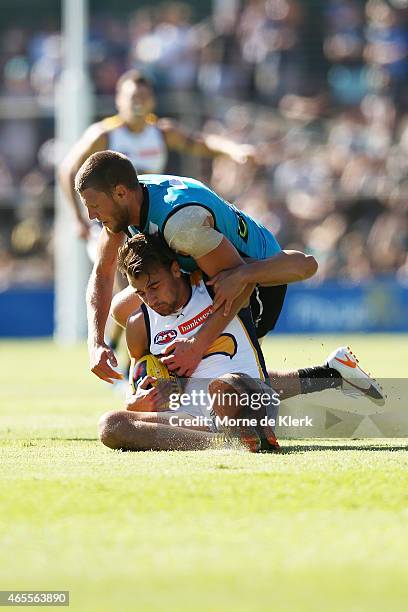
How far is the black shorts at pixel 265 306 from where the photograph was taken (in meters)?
7.23

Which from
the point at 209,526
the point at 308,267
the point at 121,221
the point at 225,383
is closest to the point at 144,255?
the point at 121,221

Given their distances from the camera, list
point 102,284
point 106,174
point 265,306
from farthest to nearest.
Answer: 1. point 265,306
2. point 102,284
3. point 106,174

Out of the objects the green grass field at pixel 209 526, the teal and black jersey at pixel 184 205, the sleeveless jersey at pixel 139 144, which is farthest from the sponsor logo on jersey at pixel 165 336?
the sleeveless jersey at pixel 139 144

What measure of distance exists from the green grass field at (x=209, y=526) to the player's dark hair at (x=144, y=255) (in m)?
0.92

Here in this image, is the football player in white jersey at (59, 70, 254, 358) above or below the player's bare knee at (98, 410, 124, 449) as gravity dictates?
above

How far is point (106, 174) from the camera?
6.29 meters

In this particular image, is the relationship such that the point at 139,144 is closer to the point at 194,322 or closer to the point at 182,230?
the point at 194,322

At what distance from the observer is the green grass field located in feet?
11.5

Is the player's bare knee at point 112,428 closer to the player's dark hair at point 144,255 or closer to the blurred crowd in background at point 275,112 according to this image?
the player's dark hair at point 144,255

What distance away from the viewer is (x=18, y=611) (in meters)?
3.37

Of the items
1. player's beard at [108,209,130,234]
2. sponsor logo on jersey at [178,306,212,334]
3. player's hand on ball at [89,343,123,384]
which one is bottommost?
player's hand on ball at [89,343,123,384]

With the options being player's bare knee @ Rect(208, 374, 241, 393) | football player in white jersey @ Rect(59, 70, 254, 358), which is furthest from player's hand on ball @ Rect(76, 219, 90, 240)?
player's bare knee @ Rect(208, 374, 241, 393)

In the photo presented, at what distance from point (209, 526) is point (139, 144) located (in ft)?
23.2

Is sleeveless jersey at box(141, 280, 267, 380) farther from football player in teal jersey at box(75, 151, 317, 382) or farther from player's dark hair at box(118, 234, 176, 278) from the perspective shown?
player's dark hair at box(118, 234, 176, 278)
